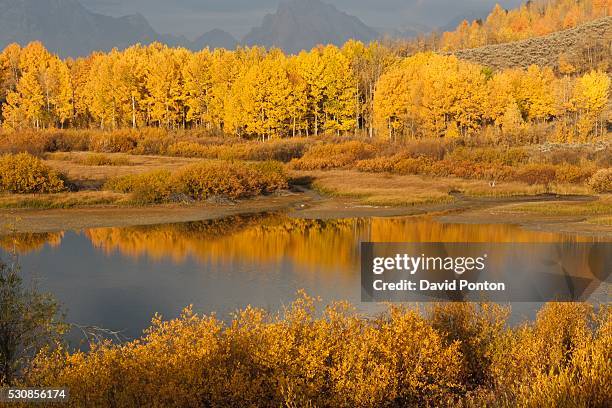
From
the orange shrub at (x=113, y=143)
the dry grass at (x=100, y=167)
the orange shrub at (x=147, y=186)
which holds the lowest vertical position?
the orange shrub at (x=147, y=186)

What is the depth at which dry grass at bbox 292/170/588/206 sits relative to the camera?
4194 cm

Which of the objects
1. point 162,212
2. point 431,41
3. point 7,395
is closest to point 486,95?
point 162,212

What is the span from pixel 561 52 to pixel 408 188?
3508 inches

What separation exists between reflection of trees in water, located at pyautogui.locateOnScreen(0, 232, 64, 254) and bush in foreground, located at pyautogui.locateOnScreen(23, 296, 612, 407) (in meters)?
17.6

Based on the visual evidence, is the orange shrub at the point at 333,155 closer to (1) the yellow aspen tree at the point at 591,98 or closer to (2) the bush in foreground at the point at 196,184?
(2) the bush in foreground at the point at 196,184

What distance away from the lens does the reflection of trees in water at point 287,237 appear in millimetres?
24922

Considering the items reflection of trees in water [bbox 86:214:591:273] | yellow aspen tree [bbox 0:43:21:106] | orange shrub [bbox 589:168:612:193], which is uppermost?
yellow aspen tree [bbox 0:43:21:106]

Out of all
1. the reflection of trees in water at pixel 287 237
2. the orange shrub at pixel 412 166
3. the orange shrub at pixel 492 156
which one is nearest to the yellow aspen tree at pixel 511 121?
the orange shrub at pixel 492 156

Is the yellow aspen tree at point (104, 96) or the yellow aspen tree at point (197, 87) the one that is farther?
the yellow aspen tree at point (104, 96)

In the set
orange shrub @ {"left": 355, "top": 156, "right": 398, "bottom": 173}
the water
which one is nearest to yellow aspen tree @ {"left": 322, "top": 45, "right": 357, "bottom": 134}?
orange shrub @ {"left": 355, "top": 156, "right": 398, "bottom": 173}

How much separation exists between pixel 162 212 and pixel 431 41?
166537 millimetres

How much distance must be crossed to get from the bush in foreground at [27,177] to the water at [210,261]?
1046 cm

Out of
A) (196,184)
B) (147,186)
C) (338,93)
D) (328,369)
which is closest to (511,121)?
(338,93)

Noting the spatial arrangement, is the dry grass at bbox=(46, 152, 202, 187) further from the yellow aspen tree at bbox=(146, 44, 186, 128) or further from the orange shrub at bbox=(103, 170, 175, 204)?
the yellow aspen tree at bbox=(146, 44, 186, 128)
